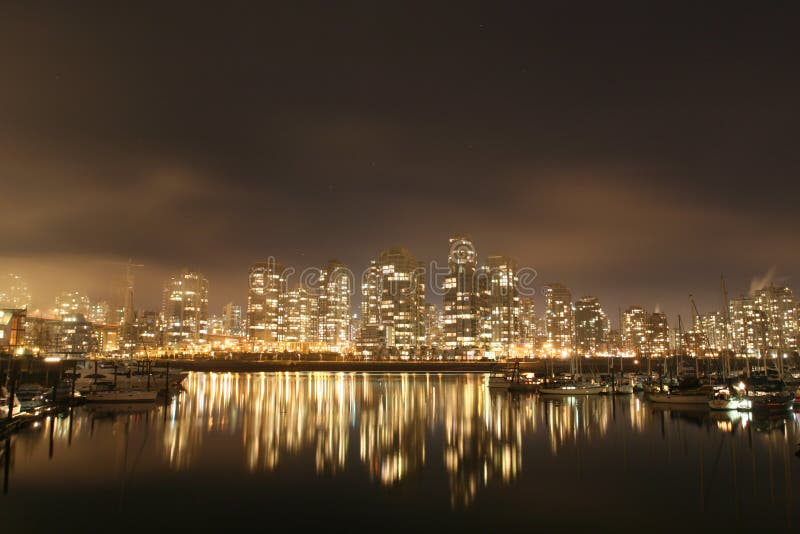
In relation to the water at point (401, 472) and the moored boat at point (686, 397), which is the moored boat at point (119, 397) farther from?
the moored boat at point (686, 397)

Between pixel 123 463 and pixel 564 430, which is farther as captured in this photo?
pixel 564 430

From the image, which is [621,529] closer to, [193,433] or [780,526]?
[780,526]

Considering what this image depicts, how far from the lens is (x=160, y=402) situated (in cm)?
5609

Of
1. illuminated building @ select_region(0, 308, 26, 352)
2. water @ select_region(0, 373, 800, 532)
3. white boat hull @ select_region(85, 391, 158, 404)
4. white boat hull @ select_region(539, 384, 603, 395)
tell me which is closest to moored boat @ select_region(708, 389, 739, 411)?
water @ select_region(0, 373, 800, 532)

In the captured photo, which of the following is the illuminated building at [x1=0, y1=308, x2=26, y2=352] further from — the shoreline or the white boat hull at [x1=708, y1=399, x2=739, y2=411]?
the white boat hull at [x1=708, y1=399, x2=739, y2=411]

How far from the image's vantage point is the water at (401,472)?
64.6ft

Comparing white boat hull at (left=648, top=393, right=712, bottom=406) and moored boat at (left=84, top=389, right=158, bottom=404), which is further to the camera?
white boat hull at (left=648, top=393, right=712, bottom=406)

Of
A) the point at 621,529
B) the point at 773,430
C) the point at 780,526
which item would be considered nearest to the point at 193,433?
the point at 621,529

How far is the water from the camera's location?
19703 mm

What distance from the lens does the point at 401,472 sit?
26.5m

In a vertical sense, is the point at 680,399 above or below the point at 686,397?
below

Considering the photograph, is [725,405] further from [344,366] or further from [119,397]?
[344,366]

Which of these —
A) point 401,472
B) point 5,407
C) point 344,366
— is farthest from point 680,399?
point 344,366

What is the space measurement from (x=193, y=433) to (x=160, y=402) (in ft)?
69.6
